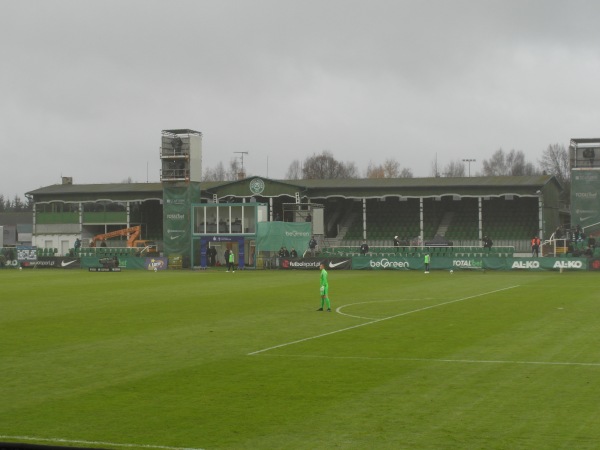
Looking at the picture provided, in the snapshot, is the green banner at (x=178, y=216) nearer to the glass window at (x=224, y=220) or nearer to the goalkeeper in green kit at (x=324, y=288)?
the glass window at (x=224, y=220)

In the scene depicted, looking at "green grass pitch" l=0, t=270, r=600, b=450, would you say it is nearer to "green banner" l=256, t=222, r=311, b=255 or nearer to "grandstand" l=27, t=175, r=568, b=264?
"green banner" l=256, t=222, r=311, b=255

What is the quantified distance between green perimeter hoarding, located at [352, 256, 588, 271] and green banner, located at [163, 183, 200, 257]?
1737cm

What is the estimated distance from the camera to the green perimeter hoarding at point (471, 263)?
69375 millimetres

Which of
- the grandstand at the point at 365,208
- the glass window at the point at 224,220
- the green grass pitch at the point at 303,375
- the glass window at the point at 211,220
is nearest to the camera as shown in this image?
the green grass pitch at the point at 303,375

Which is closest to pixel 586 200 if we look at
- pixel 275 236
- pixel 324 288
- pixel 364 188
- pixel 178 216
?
pixel 364 188

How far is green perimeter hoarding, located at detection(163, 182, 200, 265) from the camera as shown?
274 feet

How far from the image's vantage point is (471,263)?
7250cm

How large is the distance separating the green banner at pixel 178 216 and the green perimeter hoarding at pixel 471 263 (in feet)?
57.0

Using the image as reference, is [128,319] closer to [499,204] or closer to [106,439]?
[106,439]

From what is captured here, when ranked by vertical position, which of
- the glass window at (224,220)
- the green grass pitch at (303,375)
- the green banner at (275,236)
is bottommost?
the green grass pitch at (303,375)

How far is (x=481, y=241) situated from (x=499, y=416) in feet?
260

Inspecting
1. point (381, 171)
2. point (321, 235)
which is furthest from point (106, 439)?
point (381, 171)

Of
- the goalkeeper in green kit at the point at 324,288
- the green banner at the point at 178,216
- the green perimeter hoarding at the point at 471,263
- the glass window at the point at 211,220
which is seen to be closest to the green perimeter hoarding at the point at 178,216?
the green banner at the point at 178,216

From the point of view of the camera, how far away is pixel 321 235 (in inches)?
3600
